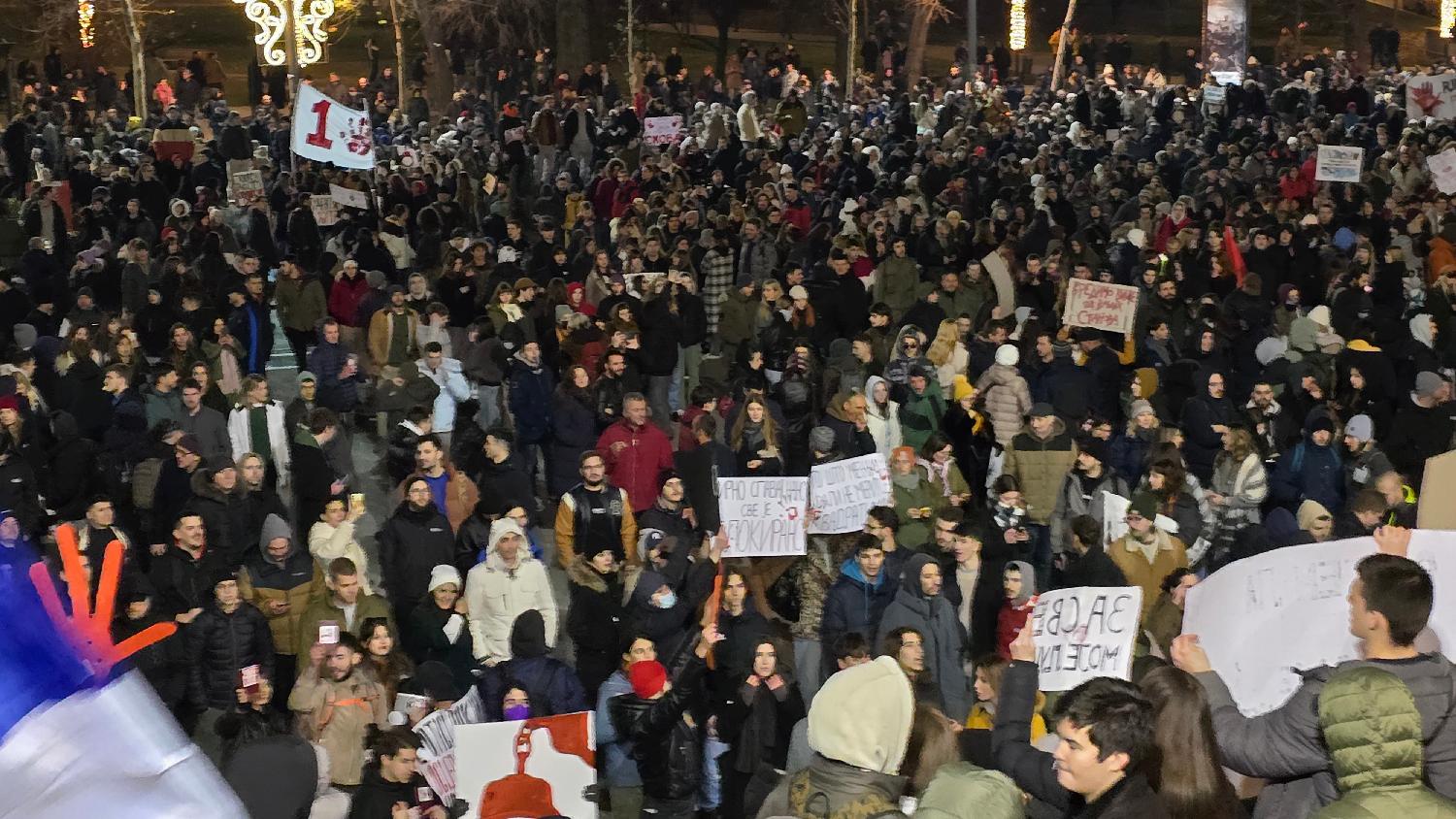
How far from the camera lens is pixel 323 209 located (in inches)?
834

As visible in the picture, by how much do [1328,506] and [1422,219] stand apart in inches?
406

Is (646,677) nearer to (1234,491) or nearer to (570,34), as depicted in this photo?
(1234,491)

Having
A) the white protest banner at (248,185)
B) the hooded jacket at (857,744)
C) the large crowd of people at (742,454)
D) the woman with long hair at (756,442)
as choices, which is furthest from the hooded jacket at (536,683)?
the white protest banner at (248,185)

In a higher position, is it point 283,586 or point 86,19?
point 86,19

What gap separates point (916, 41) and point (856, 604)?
135 ft

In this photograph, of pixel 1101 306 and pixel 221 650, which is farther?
pixel 1101 306

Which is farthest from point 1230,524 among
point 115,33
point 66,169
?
point 115,33

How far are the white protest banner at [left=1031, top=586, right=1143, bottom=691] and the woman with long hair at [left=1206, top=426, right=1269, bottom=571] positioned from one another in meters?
3.35

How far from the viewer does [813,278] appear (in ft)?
55.5

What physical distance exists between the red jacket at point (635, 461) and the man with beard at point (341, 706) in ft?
11.9

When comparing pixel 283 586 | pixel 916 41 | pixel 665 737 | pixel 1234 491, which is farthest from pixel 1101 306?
pixel 916 41

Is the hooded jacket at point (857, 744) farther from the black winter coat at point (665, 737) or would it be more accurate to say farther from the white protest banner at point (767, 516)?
the white protest banner at point (767, 516)

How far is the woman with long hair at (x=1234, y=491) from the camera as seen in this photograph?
10.5m

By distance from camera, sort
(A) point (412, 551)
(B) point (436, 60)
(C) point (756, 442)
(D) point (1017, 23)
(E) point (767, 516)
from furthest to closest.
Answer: (D) point (1017, 23) < (B) point (436, 60) < (C) point (756, 442) < (E) point (767, 516) < (A) point (412, 551)
